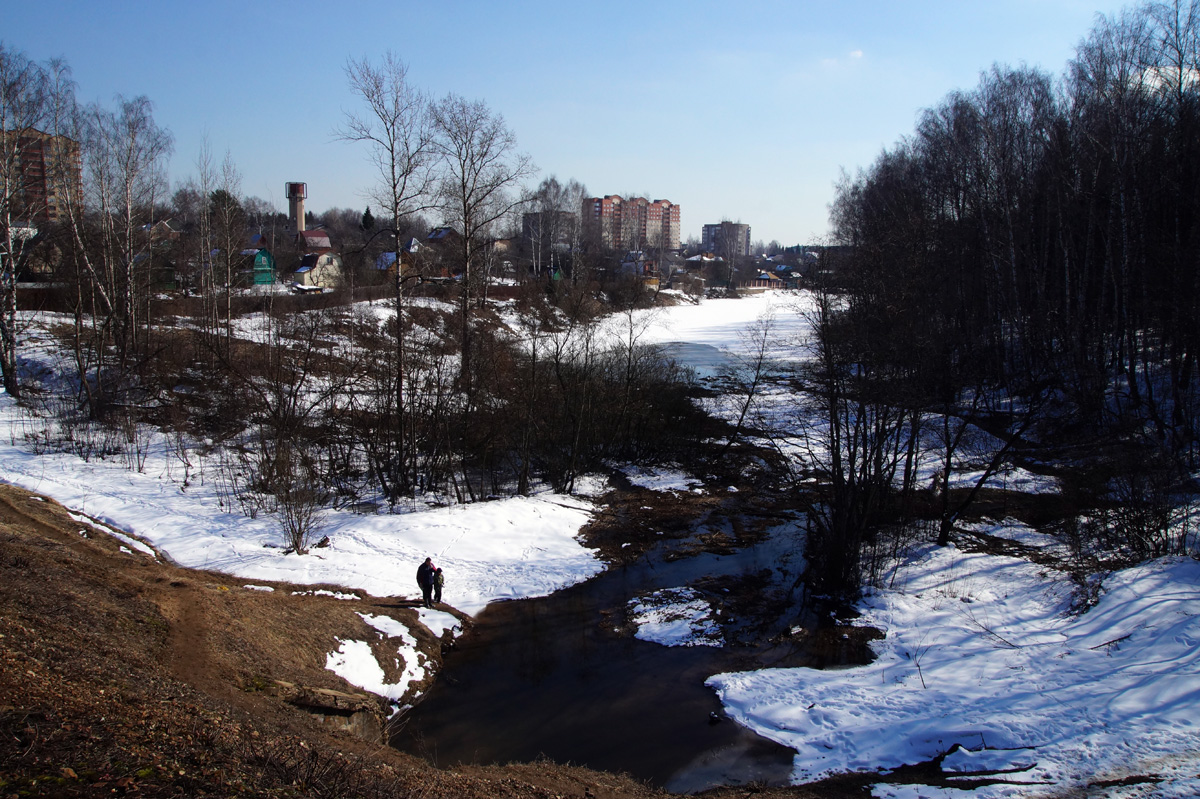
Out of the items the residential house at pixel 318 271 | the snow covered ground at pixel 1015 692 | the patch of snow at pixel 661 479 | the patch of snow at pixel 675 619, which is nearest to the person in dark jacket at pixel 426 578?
the patch of snow at pixel 675 619

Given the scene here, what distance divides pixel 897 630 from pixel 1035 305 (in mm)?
18950

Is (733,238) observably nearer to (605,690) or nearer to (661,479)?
(661,479)

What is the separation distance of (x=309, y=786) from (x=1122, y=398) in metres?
25.2

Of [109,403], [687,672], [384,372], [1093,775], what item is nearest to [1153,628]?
[1093,775]

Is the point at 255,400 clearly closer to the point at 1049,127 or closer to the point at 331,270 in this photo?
the point at 1049,127

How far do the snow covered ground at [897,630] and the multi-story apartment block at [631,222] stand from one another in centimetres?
6149

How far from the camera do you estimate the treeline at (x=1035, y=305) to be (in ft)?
44.5

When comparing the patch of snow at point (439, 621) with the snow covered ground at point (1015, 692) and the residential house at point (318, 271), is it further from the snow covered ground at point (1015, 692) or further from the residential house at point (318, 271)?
the residential house at point (318, 271)

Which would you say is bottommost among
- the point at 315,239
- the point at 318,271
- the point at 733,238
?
the point at 318,271

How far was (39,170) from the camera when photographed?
21.9m

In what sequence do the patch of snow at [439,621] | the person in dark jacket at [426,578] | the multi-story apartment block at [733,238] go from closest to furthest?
the patch of snow at [439,621]
the person in dark jacket at [426,578]
the multi-story apartment block at [733,238]

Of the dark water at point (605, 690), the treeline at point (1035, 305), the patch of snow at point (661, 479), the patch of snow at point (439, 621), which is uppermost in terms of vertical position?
the treeline at point (1035, 305)

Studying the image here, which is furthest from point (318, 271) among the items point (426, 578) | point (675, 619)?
point (675, 619)

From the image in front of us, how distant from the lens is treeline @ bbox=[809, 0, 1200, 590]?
13578 millimetres
